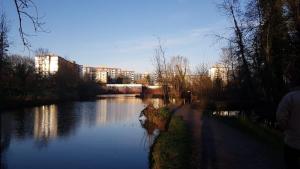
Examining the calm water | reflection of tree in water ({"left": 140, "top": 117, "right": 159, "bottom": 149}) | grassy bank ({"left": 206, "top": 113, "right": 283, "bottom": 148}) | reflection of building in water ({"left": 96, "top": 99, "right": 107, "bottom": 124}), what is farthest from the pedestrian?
reflection of building in water ({"left": 96, "top": 99, "right": 107, "bottom": 124})

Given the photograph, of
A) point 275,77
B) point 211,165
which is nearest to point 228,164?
point 211,165

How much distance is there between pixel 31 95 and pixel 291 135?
171ft

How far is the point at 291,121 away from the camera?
242 inches

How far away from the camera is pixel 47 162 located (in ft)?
51.4

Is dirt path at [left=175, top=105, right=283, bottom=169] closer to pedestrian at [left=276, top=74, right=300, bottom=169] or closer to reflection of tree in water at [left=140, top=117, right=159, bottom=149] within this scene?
pedestrian at [left=276, top=74, right=300, bottom=169]

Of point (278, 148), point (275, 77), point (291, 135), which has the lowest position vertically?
point (278, 148)

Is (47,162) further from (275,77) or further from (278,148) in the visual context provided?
(275,77)

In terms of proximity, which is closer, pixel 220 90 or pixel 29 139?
pixel 29 139

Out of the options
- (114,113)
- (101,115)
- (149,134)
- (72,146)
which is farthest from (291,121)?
(114,113)

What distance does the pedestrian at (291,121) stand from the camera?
6117 millimetres

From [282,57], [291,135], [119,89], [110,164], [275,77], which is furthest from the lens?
[119,89]

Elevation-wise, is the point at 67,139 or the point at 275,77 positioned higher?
the point at 275,77

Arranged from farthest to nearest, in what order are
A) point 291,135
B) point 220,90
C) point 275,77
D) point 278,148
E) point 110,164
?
point 220,90 → point 275,77 → point 110,164 → point 278,148 → point 291,135

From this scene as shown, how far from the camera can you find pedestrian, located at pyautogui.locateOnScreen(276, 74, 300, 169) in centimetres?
612
